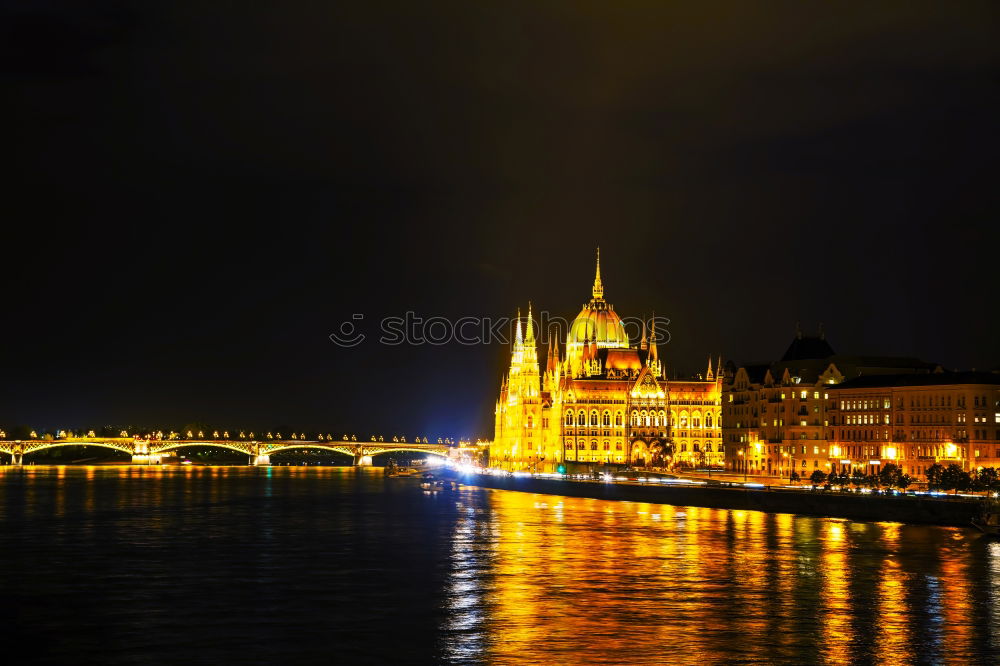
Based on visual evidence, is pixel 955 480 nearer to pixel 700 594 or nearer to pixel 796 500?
pixel 796 500

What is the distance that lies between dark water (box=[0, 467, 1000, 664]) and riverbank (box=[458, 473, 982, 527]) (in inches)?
115

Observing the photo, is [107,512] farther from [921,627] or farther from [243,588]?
[921,627]

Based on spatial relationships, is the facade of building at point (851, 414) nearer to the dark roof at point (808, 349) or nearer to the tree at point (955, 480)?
the dark roof at point (808, 349)

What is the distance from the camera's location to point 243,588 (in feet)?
202

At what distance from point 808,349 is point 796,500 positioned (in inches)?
2519

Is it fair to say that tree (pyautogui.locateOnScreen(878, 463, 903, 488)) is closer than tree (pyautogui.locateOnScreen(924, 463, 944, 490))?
No

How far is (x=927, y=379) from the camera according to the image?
13450cm

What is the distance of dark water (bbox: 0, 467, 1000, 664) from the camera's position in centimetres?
4662

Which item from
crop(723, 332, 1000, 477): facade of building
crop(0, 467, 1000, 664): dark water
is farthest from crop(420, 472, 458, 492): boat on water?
crop(0, 467, 1000, 664): dark water

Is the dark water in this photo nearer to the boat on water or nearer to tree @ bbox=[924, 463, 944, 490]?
tree @ bbox=[924, 463, 944, 490]

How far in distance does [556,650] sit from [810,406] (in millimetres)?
111787

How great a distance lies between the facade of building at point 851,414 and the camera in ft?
416

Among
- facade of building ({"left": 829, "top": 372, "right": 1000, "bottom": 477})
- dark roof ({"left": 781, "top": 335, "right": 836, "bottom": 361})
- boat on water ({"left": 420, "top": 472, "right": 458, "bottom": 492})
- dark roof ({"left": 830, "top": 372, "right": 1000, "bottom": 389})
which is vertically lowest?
boat on water ({"left": 420, "top": 472, "right": 458, "bottom": 492})

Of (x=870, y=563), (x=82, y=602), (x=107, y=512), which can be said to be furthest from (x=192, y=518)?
(x=870, y=563)
